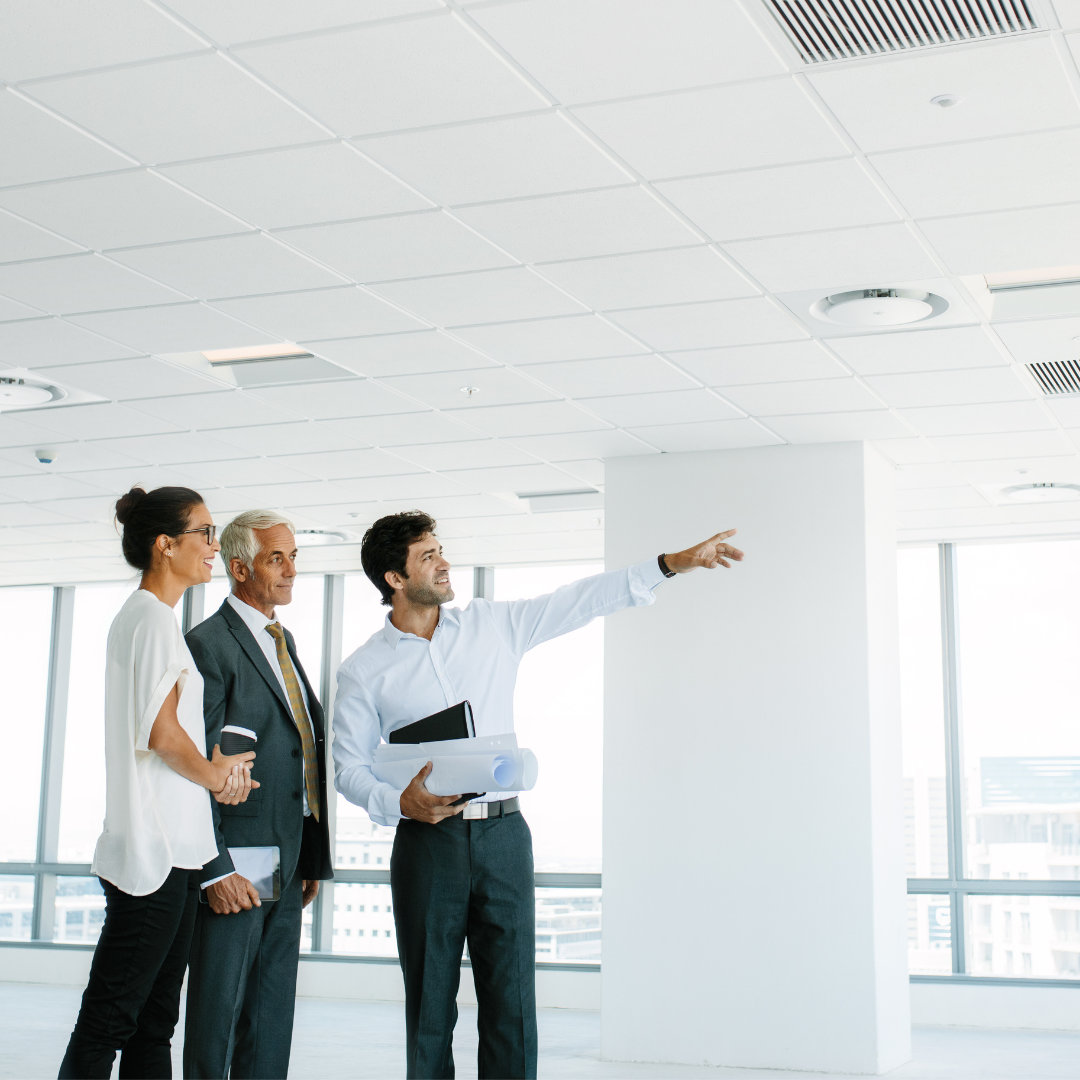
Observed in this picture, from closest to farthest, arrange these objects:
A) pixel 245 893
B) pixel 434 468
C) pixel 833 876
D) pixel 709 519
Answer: pixel 245 893 < pixel 833 876 < pixel 709 519 < pixel 434 468

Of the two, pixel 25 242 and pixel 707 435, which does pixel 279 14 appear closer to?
pixel 25 242

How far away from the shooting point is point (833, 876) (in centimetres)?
638

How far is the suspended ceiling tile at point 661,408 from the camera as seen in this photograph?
6008 mm

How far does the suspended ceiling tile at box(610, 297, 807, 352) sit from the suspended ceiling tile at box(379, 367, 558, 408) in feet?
2.34

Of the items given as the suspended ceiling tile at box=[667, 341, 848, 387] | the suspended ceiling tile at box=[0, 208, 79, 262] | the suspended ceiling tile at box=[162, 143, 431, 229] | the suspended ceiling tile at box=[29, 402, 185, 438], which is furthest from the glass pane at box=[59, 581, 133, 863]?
the suspended ceiling tile at box=[162, 143, 431, 229]

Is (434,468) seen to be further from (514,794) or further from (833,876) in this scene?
(514,794)

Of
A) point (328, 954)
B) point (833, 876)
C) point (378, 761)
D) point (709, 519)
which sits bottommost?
point (328, 954)

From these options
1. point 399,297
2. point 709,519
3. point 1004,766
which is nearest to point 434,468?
point 709,519

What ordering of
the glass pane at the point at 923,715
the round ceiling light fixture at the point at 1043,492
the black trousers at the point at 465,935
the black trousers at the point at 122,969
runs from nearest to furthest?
the black trousers at the point at 122,969 → the black trousers at the point at 465,935 → the round ceiling light fixture at the point at 1043,492 → the glass pane at the point at 923,715

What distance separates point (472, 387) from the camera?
5.90 metres

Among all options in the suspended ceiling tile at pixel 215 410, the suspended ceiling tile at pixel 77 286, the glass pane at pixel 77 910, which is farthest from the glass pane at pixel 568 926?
the suspended ceiling tile at pixel 77 286

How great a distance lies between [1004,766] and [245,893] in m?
6.57

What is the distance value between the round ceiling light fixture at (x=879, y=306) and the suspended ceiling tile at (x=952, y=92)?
119 centimetres

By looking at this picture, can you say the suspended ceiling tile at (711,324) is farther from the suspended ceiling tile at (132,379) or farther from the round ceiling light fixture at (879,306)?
the suspended ceiling tile at (132,379)
